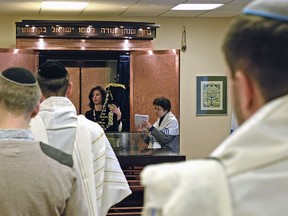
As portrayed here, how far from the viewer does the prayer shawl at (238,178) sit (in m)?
0.84

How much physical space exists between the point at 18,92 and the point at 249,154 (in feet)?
4.14

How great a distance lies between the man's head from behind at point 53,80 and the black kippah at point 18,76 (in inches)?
30.9

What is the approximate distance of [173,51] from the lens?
820 cm

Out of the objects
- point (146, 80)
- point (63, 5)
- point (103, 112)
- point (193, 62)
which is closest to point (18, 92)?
point (103, 112)

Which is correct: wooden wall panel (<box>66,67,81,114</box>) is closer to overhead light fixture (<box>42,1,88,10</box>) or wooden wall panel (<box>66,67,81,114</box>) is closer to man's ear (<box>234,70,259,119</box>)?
overhead light fixture (<box>42,1,88,10</box>)

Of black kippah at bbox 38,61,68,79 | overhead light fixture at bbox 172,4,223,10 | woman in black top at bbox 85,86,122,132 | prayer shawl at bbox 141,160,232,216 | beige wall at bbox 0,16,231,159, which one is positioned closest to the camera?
prayer shawl at bbox 141,160,232,216

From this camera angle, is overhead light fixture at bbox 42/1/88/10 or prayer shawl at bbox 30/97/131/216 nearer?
prayer shawl at bbox 30/97/131/216

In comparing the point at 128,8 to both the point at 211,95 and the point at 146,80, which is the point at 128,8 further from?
the point at 211,95

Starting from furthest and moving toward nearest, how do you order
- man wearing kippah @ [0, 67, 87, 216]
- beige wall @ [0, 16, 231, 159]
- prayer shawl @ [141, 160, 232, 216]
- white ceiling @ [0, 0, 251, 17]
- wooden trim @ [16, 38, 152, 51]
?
beige wall @ [0, 16, 231, 159] < wooden trim @ [16, 38, 152, 51] < white ceiling @ [0, 0, 251, 17] < man wearing kippah @ [0, 67, 87, 216] < prayer shawl @ [141, 160, 232, 216]

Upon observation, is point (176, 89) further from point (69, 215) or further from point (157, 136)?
point (69, 215)

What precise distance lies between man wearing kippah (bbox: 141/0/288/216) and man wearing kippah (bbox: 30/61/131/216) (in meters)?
1.99

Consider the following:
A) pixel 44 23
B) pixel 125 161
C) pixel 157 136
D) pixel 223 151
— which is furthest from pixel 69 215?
pixel 44 23

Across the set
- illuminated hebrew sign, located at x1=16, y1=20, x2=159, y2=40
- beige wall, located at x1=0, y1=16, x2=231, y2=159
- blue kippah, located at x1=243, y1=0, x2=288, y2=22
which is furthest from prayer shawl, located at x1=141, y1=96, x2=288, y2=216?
beige wall, located at x1=0, y1=16, x2=231, y2=159

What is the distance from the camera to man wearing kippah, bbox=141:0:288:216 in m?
0.84
